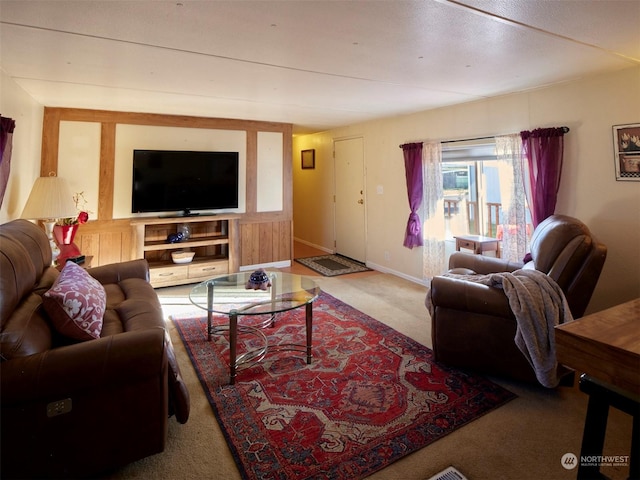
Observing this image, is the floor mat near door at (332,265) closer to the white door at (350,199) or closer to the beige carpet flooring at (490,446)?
the white door at (350,199)

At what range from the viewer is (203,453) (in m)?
1.71

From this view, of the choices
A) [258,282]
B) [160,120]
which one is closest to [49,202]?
[160,120]

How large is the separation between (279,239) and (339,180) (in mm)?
1589

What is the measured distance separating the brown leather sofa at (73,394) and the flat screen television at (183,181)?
2.74 m

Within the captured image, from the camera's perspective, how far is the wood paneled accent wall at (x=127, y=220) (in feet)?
13.2

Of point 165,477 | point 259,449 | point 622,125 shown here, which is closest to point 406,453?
point 259,449

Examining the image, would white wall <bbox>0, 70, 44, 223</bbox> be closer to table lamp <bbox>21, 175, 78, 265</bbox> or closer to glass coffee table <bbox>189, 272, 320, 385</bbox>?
table lamp <bbox>21, 175, 78, 265</bbox>

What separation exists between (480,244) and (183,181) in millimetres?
3772

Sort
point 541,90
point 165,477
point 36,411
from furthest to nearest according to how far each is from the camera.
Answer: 1. point 541,90
2. point 165,477
3. point 36,411

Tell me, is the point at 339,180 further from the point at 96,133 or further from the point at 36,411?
the point at 36,411

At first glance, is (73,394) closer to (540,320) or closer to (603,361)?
(603,361)

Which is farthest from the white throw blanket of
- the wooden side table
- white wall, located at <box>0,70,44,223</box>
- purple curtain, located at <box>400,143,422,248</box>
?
white wall, located at <box>0,70,44,223</box>

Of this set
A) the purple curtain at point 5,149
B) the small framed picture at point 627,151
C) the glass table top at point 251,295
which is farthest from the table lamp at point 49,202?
the small framed picture at point 627,151

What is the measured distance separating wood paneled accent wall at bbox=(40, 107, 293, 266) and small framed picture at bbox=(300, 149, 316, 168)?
55.3 inches
